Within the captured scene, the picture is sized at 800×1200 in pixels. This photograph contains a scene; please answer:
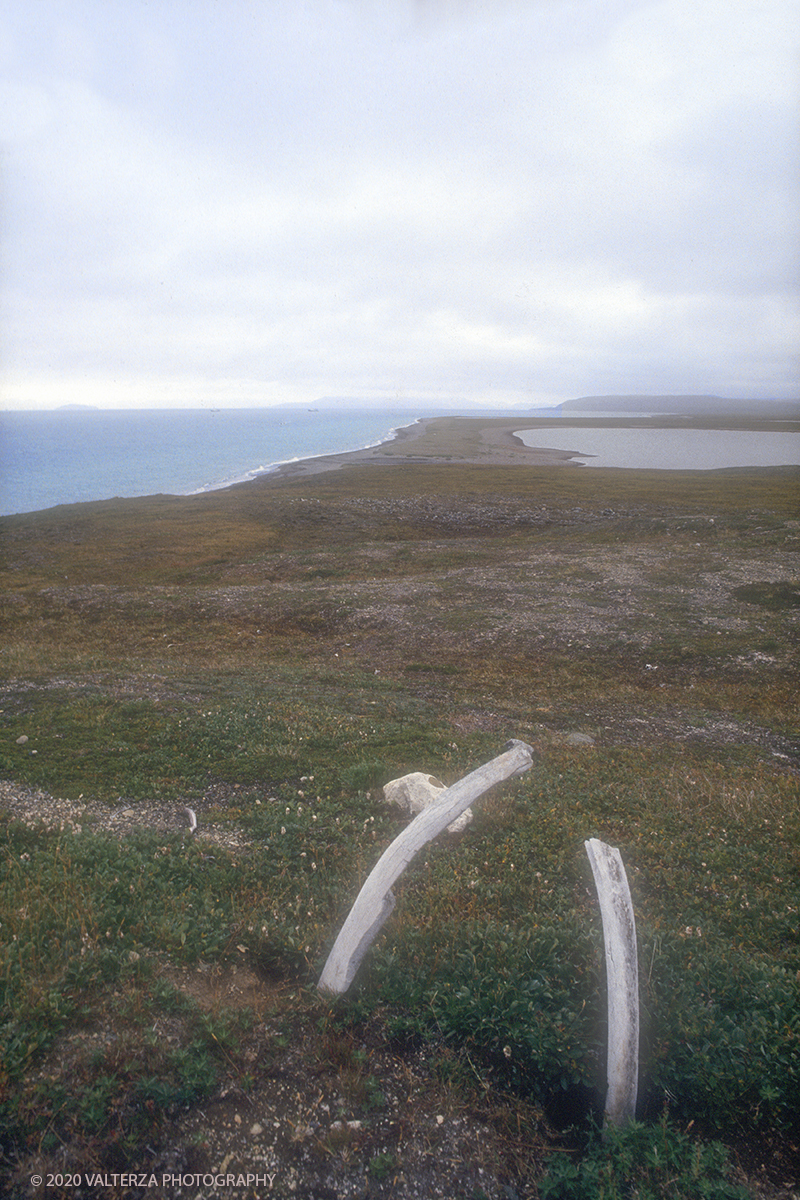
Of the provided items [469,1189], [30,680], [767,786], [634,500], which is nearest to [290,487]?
[634,500]

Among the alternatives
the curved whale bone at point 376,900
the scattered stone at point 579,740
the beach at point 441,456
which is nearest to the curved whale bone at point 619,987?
the curved whale bone at point 376,900

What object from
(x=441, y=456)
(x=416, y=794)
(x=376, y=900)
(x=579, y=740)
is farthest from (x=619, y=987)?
(x=441, y=456)

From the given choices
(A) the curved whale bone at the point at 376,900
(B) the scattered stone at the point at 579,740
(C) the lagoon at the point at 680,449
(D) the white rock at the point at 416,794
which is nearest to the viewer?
(A) the curved whale bone at the point at 376,900

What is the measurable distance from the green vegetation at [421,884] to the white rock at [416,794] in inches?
13.2

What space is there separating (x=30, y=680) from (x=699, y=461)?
12717cm

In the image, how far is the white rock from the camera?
9.99 meters

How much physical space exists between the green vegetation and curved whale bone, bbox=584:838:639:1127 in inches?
9.3

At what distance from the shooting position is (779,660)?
71.0ft

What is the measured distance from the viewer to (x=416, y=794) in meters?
10.3

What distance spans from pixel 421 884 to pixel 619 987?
3.15 metres

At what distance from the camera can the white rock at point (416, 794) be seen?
999 centimetres

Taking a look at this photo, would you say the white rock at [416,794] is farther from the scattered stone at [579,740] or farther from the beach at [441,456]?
the beach at [441,456]

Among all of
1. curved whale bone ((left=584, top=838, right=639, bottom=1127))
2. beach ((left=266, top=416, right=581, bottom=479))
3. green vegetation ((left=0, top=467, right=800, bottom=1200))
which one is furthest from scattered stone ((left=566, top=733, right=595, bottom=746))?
beach ((left=266, top=416, right=581, bottom=479))

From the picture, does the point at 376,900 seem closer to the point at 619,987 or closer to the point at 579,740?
the point at 619,987
